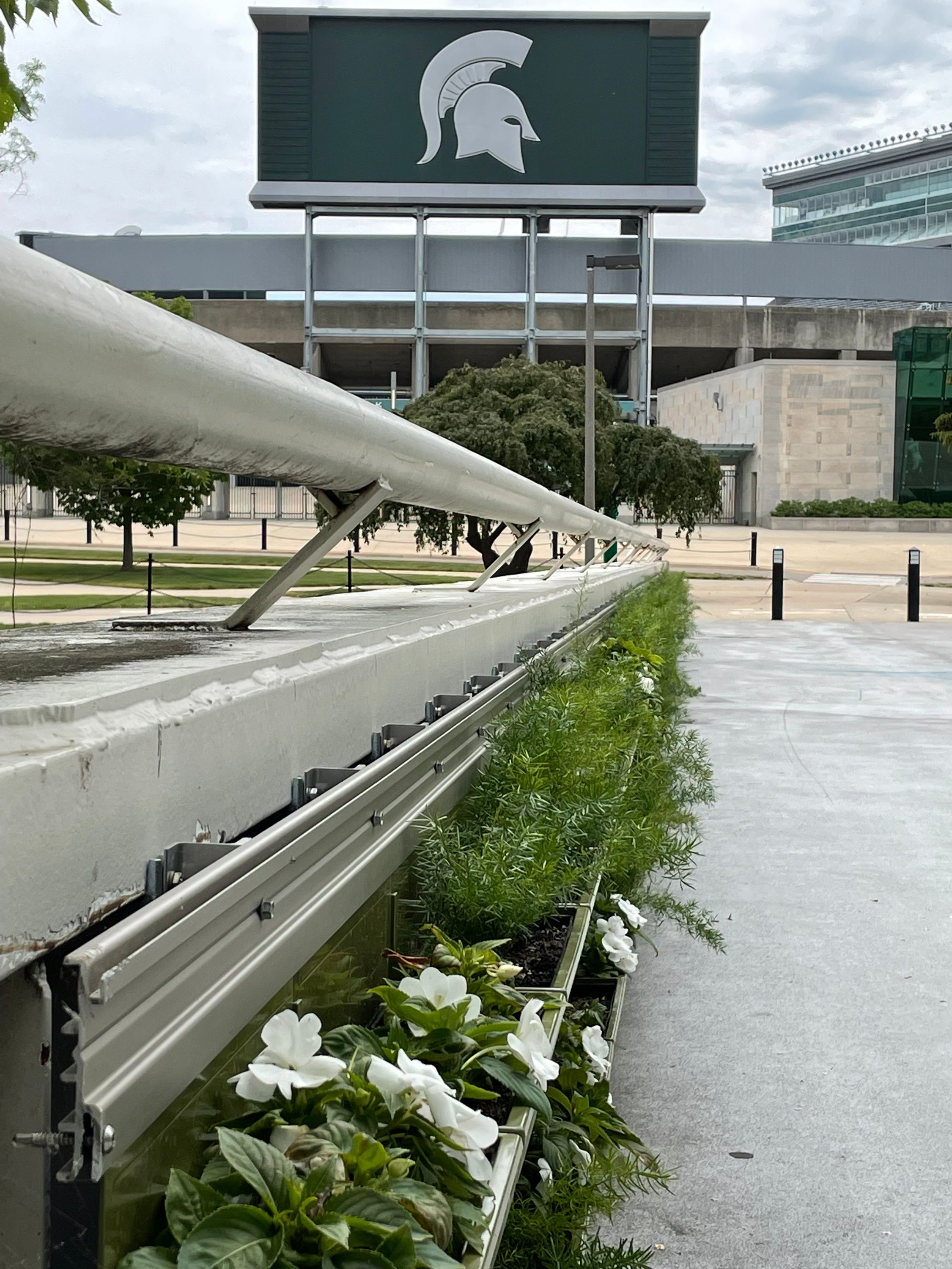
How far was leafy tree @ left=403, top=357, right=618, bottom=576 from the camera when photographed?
81.8ft

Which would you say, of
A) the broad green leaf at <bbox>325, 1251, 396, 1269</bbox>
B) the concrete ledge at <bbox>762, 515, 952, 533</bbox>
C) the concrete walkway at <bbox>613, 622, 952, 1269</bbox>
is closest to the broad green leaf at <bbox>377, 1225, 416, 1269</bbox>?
the broad green leaf at <bbox>325, 1251, 396, 1269</bbox>

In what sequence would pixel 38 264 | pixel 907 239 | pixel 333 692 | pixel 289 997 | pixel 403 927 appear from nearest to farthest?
pixel 38 264
pixel 289 997
pixel 333 692
pixel 403 927
pixel 907 239

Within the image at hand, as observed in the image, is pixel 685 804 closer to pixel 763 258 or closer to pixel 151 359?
pixel 151 359

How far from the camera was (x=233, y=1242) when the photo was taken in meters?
1.25

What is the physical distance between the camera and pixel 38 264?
130 centimetres

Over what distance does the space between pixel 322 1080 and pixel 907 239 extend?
163 m

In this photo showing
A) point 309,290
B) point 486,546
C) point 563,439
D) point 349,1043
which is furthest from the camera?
point 309,290

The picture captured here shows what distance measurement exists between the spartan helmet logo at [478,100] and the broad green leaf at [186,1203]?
56828 mm

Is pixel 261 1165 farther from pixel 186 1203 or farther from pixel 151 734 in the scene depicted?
pixel 151 734

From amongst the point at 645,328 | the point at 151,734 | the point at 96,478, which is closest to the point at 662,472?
the point at 645,328

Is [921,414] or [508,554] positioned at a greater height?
[921,414]

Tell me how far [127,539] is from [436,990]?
4.77 metres

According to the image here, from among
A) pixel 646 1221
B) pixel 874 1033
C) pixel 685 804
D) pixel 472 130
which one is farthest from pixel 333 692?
pixel 472 130

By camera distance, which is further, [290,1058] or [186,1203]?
[290,1058]
